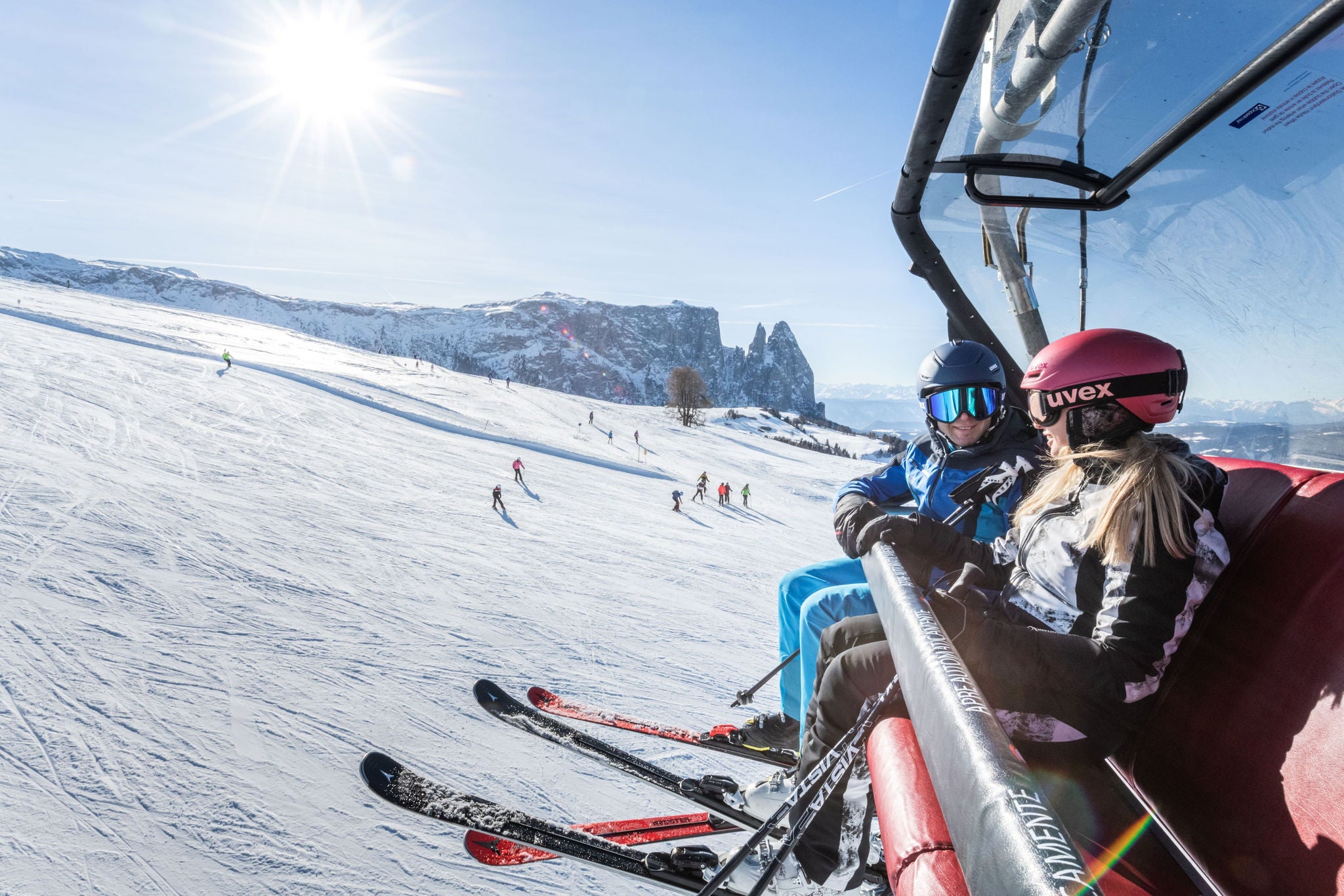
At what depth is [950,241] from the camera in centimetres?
340

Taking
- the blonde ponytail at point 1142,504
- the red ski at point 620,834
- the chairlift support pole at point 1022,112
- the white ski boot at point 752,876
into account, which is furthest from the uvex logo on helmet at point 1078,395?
the red ski at point 620,834

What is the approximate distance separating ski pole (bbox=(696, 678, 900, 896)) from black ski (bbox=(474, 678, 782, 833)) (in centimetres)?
103

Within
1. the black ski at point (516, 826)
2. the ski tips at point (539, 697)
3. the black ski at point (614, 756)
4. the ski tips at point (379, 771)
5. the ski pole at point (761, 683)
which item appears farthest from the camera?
the ski tips at point (539, 697)

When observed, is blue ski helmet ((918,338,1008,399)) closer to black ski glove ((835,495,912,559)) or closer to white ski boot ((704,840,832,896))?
black ski glove ((835,495,912,559))

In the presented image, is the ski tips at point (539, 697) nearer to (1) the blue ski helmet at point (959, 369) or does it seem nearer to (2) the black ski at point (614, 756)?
(2) the black ski at point (614, 756)

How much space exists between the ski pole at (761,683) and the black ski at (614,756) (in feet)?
2.06

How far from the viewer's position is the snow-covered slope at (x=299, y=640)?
106 inches

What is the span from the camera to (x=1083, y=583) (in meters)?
1.65

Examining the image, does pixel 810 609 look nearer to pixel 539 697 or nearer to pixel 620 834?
pixel 620 834

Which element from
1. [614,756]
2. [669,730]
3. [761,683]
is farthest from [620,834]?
[761,683]

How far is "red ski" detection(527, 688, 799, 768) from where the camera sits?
3.61 m

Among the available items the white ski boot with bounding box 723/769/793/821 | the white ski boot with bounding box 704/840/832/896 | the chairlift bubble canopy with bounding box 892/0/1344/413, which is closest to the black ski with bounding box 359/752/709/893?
the white ski boot with bounding box 704/840/832/896

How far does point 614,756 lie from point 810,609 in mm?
1533

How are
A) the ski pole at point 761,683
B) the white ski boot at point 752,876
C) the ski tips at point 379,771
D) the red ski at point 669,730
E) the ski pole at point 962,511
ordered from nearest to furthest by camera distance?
the white ski boot at point 752,876 < the ski pole at point 962,511 < the ski tips at point 379,771 < the ski pole at point 761,683 < the red ski at point 669,730
